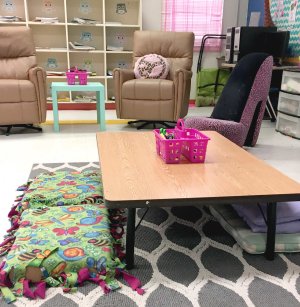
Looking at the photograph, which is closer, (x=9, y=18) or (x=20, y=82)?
(x=20, y=82)

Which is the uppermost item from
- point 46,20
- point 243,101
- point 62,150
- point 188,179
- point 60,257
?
point 46,20

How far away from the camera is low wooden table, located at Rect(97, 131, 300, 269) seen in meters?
1.25

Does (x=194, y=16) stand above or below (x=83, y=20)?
above

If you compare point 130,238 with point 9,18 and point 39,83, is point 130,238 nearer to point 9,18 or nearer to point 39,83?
point 39,83

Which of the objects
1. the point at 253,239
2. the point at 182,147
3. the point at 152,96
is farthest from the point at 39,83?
the point at 253,239

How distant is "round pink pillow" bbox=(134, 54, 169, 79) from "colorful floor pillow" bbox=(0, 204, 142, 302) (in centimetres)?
263

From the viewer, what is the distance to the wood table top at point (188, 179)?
126cm

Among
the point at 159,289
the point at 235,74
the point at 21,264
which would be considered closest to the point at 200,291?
the point at 159,289

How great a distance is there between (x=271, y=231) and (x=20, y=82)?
2.81m

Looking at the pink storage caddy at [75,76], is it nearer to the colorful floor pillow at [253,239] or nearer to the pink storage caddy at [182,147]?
the pink storage caddy at [182,147]

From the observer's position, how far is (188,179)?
4.68 ft

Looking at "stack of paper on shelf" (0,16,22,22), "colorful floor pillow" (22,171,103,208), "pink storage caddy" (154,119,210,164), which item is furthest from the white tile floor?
"stack of paper on shelf" (0,16,22,22)

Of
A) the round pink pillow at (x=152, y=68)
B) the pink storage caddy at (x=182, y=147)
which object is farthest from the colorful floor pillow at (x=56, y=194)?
the round pink pillow at (x=152, y=68)

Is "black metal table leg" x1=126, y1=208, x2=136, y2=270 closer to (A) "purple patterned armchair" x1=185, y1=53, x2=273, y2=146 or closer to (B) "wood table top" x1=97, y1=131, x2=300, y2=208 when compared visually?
(B) "wood table top" x1=97, y1=131, x2=300, y2=208
